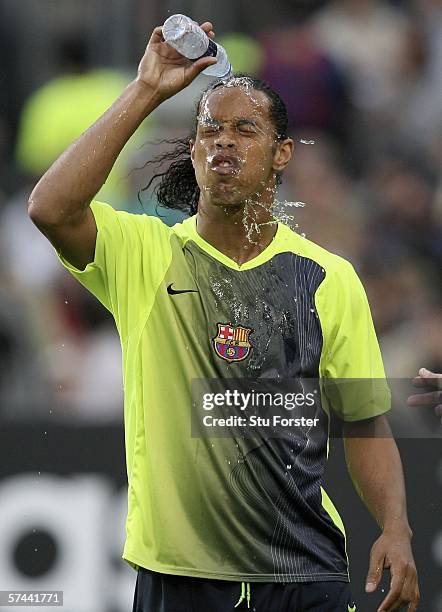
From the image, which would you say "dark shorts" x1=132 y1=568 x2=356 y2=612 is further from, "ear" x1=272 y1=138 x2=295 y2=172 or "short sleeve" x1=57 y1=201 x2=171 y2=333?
"ear" x1=272 y1=138 x2=295 y2=172

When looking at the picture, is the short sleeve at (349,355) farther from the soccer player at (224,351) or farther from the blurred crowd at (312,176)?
the blurred crowd at (312,176)

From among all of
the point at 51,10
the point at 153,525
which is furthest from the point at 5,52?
the point at 153,525

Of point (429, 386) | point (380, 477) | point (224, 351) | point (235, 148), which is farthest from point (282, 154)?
point (380, 477)

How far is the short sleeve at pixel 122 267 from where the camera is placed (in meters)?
2.96

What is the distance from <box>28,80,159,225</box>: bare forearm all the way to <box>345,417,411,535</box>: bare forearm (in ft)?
3.59

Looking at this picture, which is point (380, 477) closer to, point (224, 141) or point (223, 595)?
point (223, 595)

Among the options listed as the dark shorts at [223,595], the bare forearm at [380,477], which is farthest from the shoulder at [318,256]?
the dark shorts at [223,595]

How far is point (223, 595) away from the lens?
285 centimetres

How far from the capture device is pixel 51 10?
198 inches

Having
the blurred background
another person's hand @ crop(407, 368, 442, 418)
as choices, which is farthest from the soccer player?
the blurred background

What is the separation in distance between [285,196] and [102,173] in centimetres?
201

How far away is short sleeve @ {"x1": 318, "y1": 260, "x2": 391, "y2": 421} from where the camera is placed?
10.1 feet

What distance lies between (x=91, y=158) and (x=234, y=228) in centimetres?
54

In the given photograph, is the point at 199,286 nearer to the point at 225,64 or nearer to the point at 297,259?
the point at 297,259
